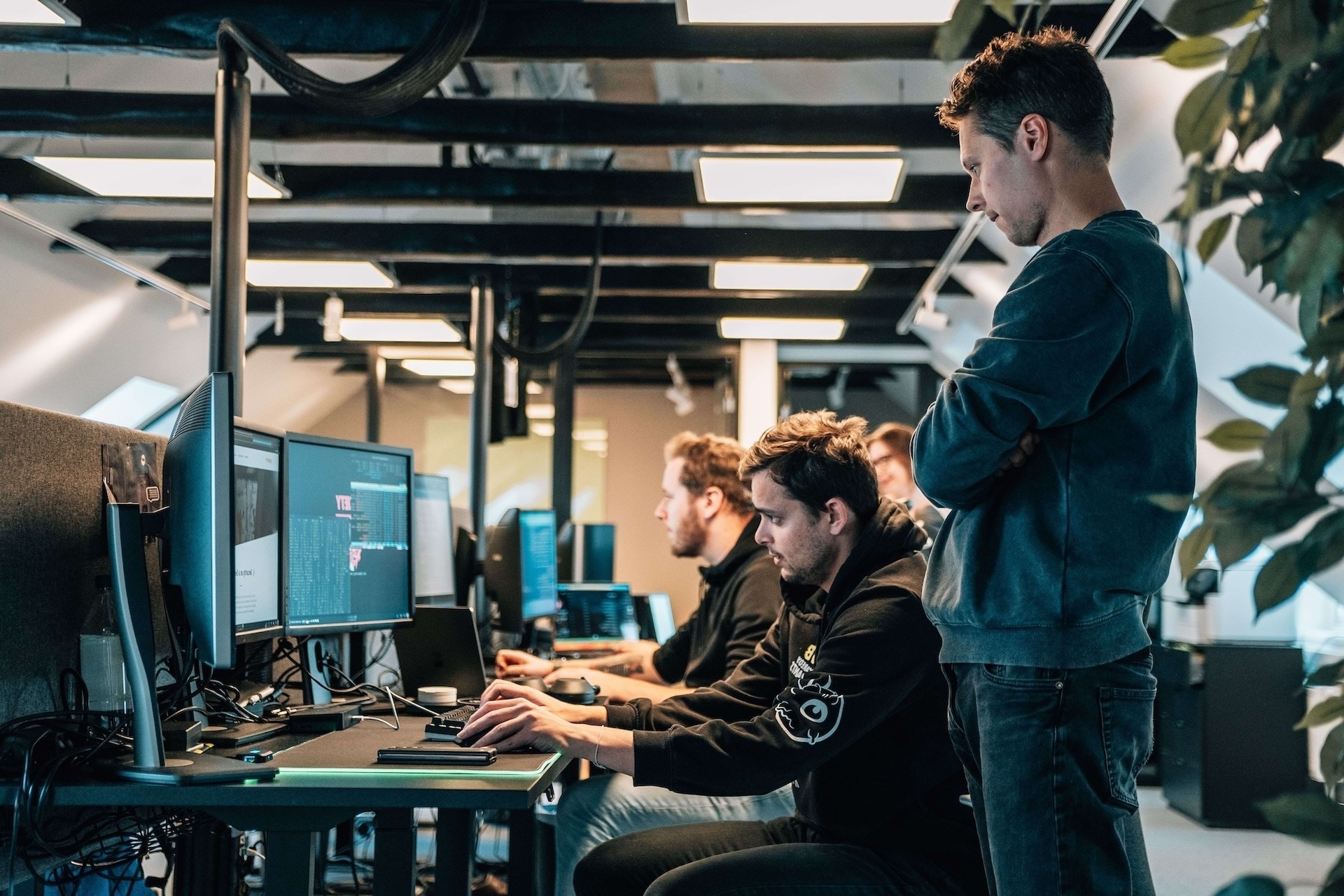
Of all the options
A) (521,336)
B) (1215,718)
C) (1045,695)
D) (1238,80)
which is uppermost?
(521,336)

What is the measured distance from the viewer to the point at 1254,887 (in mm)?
545

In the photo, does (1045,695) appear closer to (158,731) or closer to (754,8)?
(158,731)

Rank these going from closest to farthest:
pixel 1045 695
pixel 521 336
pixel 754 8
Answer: pixel 1045 695, pixel 754 8, pixel 521 336

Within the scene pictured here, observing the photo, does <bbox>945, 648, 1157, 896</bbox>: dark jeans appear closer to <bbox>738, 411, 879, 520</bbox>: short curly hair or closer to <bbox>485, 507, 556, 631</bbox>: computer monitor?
<bbox>738, 411, 879, 520</bbox>: short curly hair

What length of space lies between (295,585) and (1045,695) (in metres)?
1.31

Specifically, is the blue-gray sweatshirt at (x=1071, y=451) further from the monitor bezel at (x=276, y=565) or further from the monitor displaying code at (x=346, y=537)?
the monitor displaying code at (x=346, y=537)

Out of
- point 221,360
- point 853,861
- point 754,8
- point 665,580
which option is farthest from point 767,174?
point 665,580

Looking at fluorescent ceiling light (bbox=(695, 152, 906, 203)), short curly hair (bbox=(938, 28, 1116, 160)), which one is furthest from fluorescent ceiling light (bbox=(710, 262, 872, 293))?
short curly hair (bbox=(938, 28, 1116, 160))

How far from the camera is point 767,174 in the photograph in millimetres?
4316

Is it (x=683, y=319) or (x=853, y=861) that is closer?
(x=853, y=861)

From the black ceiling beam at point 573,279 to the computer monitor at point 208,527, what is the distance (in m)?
5.22

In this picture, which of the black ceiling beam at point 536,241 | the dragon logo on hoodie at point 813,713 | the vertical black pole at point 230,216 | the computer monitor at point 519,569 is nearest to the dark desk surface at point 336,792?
the dragon logo on hoodie at point 813,713

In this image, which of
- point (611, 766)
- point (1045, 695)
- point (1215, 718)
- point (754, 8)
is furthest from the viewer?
point (1215, 718)

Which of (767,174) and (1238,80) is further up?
(767,174)
